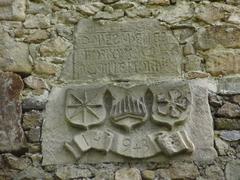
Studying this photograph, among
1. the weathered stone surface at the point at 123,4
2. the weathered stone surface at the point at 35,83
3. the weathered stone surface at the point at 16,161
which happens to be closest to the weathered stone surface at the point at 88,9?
the weathered stone surface at the point at 123,4

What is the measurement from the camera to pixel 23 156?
3.41 metres

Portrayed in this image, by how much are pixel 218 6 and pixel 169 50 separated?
0.41 m

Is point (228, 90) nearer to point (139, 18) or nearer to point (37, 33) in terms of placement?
point (139, 18)

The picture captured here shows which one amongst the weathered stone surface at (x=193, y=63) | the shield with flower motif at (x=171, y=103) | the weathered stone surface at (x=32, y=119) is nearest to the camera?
the shield with flower motif at (x=171, y=103)

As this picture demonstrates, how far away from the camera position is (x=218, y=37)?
12.0 ft

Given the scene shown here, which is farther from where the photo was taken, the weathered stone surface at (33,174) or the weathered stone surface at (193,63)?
the weathered stone surface at (193,63)

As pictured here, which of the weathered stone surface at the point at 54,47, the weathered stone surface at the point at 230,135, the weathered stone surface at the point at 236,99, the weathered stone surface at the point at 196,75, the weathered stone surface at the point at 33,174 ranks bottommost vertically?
the weathered stone surface at the point at 33,174

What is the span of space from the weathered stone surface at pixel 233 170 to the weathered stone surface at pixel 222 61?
540mm

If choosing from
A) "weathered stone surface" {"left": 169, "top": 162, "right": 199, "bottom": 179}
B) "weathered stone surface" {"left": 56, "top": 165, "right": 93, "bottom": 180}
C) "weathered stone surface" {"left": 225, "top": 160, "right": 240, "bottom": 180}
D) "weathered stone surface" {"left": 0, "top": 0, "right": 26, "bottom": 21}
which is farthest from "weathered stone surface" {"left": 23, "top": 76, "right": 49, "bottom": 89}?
"weathered stone surface" {"left": 225, "top": 160, "right": 240, "bottom": 180}

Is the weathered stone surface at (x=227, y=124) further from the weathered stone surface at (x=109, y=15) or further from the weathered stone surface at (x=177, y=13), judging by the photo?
the weathered stone surface at (x=109, y=15)

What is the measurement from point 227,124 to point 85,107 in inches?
30.1

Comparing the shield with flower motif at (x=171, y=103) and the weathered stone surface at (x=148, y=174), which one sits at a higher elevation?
the shield with flower motif at (x=171, y=103)

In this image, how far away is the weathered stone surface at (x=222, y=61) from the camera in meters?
3.57

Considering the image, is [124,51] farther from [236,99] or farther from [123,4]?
[236,99]
